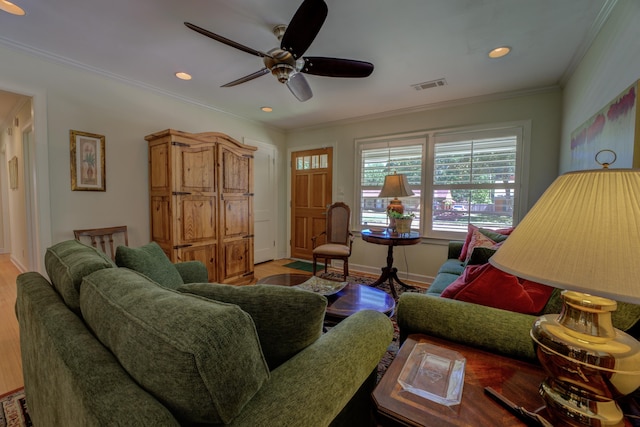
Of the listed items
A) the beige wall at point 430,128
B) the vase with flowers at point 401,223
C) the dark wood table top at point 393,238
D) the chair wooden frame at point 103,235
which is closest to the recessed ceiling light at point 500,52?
the beige wall at point 430,128

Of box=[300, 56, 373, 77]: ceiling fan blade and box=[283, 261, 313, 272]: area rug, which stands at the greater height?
box=[300, 56, 373, 77]: ceiling fan blade

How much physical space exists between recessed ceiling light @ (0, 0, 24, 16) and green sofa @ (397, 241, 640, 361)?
310 centimetres

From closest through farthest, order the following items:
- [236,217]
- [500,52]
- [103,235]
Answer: [500,52]
[103,235]
[236,217]

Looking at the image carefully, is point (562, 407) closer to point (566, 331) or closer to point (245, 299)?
point (566, 331)

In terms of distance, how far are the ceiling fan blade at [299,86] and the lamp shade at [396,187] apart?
1.43m

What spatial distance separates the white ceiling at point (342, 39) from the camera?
1772 mm

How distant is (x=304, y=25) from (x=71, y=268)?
5.44 ft

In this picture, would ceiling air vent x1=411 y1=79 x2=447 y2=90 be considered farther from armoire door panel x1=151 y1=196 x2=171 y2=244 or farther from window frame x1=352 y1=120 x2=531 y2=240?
armoire door panel x1=151 y1=196 x2=171 y2=244

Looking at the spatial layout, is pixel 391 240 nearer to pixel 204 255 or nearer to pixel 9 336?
pixel 204 255

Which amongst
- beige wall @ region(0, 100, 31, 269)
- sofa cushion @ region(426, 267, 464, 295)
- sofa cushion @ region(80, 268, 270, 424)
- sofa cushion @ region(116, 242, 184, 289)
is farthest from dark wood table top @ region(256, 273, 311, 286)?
beige wall @ region(0, 100, 31, 269)

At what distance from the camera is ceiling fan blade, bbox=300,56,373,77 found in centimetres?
191

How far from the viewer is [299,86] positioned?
2.29m

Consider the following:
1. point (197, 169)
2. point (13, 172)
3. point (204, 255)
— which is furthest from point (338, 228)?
point (13, 172)

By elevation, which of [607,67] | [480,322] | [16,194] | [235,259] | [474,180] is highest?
[607,67]
